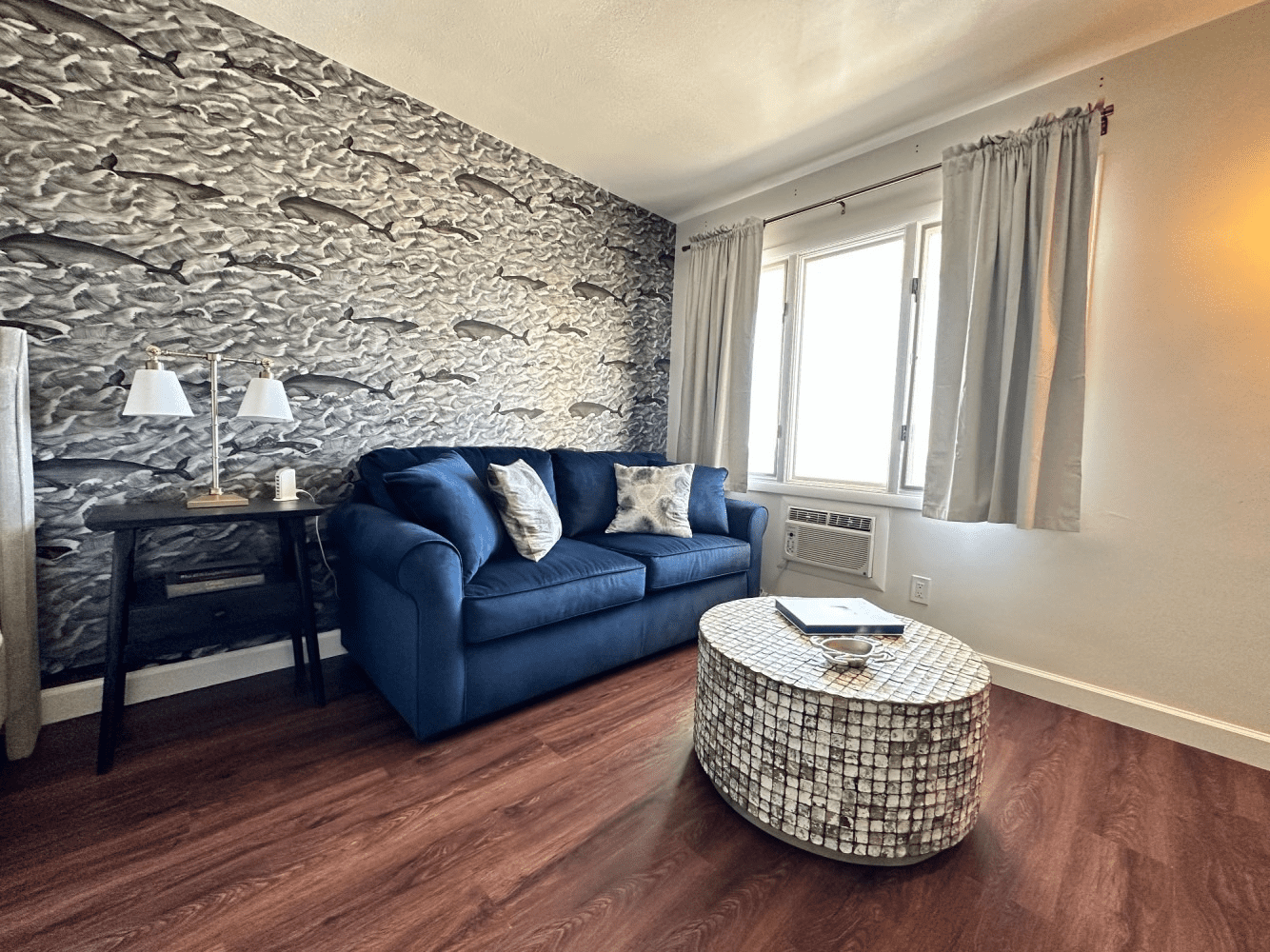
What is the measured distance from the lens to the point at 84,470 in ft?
5.94

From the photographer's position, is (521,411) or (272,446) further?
(521,411)

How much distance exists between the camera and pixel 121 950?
999 mm

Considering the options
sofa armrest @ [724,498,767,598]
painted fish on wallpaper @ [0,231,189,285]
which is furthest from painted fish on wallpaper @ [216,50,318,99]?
sofa armrest @ [724,498,767,598]

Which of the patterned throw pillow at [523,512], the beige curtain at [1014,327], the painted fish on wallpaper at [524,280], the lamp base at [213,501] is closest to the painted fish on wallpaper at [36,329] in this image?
the lamp base at [213,501]

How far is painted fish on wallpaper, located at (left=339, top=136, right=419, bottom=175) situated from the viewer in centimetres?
227

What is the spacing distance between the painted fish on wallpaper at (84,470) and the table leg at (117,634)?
0.45 metres

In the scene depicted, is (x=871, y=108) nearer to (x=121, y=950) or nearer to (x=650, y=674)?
(x=650, y=674)

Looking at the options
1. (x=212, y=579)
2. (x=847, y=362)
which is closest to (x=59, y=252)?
(x=212, y=579)

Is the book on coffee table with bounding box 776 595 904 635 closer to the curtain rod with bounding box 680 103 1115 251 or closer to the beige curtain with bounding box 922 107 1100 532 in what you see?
the beige curtain with bounding box 922 107 1100 532

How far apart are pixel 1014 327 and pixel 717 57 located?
5.26 feet

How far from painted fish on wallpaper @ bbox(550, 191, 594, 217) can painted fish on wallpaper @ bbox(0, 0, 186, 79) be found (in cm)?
170

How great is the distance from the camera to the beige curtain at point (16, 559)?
1.50 m

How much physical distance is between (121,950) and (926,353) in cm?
319

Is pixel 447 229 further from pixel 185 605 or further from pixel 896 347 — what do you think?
pixel 896 347
